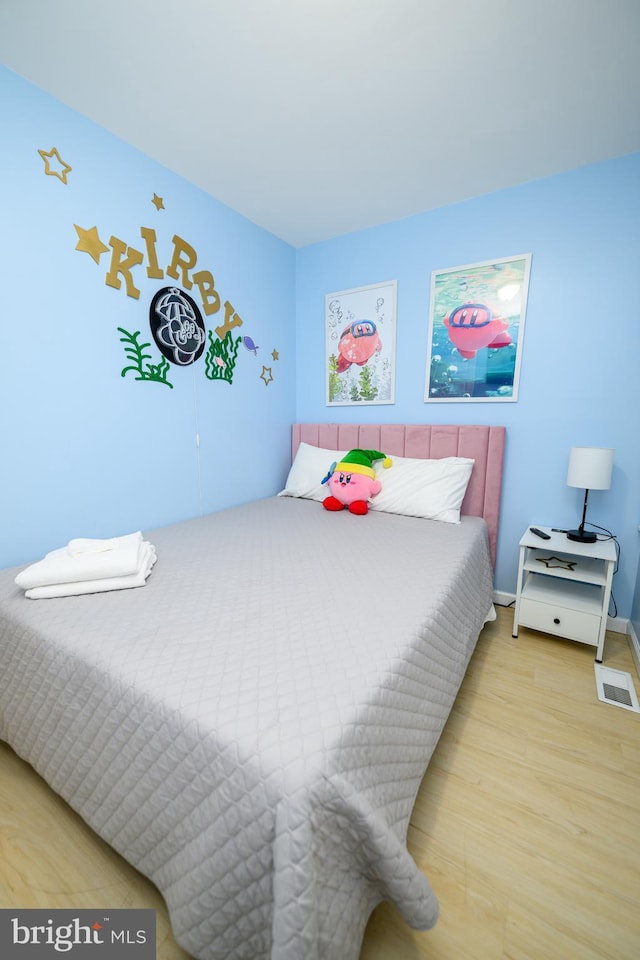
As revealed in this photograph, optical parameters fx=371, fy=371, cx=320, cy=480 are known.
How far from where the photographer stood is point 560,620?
6.18 ft

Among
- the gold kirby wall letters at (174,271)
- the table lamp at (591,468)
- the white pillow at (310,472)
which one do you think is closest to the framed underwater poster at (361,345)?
the white pillow at (310,472)

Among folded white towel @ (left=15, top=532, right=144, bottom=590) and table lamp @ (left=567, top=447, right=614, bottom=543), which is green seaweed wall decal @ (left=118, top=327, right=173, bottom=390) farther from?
table lamp @ (left=567, top=447, right=614, bottom=543)

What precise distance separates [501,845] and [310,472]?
2.02 m

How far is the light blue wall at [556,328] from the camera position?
190cm

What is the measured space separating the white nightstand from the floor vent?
0.08 m

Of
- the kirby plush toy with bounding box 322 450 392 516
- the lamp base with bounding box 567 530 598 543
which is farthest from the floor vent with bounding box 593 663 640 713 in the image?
the kirby plush toy with bounding box 322 450 392 516

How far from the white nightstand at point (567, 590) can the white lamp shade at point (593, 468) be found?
32 cm

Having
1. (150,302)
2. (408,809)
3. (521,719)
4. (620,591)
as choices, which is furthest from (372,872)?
(150,302)

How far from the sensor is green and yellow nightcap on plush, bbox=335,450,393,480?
231 cm

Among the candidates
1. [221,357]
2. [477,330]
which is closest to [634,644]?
[477,330]

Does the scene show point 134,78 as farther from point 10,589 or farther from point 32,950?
point 32,950

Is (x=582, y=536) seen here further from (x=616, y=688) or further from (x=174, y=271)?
(x=174, y=271)

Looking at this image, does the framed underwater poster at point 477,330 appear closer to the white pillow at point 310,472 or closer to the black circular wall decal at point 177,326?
the white pillow at point 310,472

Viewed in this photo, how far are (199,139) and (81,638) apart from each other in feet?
7.13
